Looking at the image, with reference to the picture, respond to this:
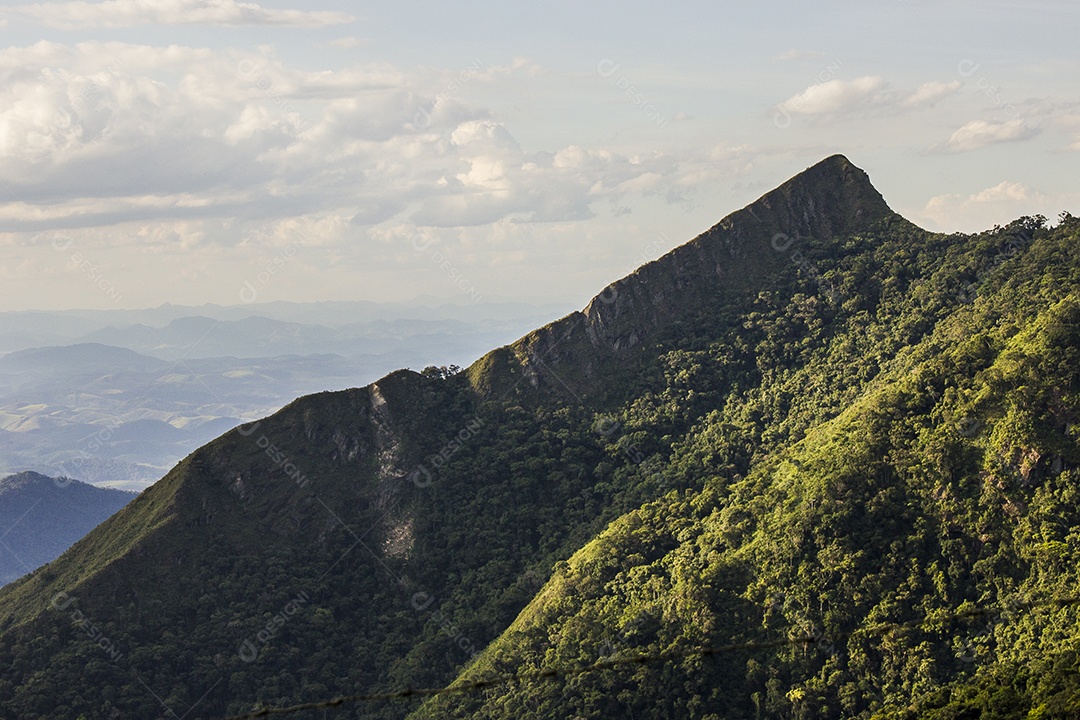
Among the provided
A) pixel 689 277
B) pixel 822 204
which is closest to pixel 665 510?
pixel 689 277

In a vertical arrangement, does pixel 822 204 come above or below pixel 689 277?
above

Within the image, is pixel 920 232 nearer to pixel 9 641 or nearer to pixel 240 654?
pixel 240 654

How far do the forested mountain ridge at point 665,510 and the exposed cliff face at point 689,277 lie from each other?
0.31 m

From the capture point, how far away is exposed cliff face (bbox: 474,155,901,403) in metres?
112

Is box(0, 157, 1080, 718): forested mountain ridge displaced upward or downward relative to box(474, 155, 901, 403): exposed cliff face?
downward

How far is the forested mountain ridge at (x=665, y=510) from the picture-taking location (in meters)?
72.3

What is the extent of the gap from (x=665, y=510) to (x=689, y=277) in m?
33.9

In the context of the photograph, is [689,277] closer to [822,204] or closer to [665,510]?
[822,204]

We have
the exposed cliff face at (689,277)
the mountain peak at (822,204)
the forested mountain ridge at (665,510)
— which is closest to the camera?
the forested mountain ridge at (665,510)

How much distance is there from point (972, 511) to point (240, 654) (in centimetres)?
5499

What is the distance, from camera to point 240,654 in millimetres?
84438

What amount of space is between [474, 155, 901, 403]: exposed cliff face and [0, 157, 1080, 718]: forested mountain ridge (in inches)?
12.0

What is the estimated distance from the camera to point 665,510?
88.8m

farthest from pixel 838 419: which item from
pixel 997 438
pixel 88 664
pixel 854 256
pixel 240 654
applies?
pixel 88 664
